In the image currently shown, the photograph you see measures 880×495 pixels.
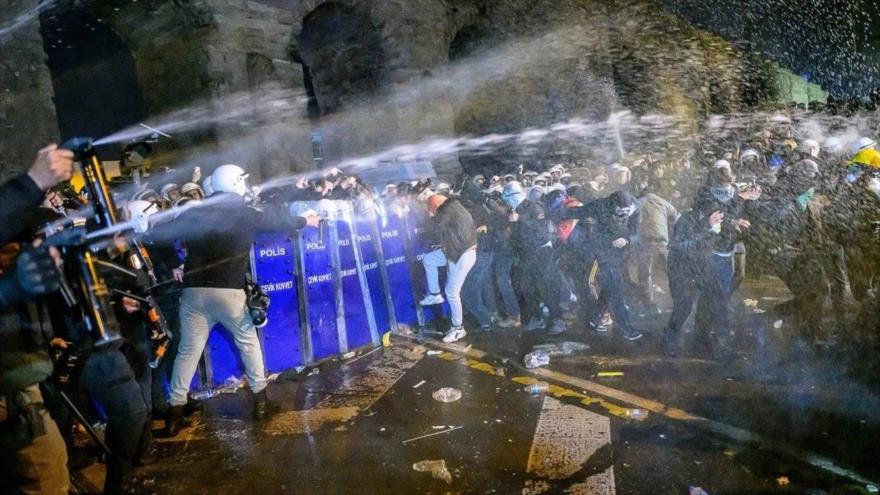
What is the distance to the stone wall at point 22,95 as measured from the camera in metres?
7.71

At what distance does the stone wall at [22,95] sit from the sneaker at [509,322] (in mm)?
7184

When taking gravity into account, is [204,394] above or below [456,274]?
below

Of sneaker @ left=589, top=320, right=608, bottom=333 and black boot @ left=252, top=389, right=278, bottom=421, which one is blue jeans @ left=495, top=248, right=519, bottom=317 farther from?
black boot @ left=252, top=389, right=278, bottom=421

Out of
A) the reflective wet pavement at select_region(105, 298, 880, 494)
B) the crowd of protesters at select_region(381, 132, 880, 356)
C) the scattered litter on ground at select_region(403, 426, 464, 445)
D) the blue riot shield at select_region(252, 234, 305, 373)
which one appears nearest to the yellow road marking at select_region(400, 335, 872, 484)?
the reflective wet pavement at select_region(105, 298, 880, 494)

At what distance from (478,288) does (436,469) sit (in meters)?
4.35

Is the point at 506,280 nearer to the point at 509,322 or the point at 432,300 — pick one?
the point at 509,322

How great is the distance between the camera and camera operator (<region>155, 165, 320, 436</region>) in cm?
487

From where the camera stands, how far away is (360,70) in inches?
566

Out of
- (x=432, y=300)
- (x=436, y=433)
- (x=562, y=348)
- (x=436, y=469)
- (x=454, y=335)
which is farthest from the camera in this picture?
(x=432, y=300)

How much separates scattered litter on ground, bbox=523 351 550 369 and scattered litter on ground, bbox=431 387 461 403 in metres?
1.04

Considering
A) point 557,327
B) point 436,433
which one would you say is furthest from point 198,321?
point 557,327

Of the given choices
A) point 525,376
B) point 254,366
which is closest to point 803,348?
point 525,376

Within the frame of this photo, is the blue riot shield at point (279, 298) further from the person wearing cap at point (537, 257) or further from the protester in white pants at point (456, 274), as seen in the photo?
the person wearing cap at point (537, 257)

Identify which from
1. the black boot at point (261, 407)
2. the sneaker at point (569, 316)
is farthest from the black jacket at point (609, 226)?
the black boot at point (261, 407)
